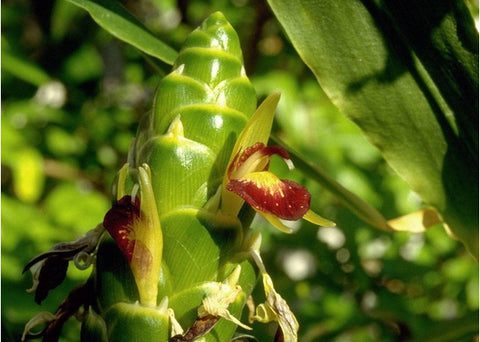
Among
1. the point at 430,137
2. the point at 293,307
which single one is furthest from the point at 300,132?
the point at 430,137

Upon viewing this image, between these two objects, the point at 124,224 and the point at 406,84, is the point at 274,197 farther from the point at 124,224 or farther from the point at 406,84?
the point at 406,84

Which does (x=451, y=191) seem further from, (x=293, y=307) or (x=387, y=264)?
(x=293, y=307)

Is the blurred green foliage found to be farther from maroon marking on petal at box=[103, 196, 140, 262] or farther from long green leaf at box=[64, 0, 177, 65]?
maroon marking on petal at box=[103, 196, 140, 262]

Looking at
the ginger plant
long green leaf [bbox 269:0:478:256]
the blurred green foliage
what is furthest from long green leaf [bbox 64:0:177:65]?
the ginger plant

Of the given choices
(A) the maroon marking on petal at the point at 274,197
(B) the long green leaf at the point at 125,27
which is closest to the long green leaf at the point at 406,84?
(B) the long green leaf at the point at 125,27

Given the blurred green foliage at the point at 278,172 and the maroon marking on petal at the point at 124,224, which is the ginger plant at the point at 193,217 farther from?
the blurred green foliage at the point at 278,172
